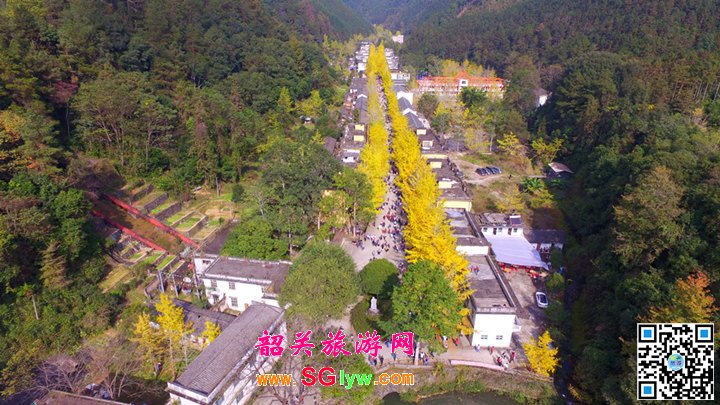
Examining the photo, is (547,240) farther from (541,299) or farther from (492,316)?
(492,316)

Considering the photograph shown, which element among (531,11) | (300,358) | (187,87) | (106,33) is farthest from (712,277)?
(531,11)

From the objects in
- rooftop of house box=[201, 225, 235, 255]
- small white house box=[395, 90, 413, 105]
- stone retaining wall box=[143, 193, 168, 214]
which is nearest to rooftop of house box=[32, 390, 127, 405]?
rooftop of house box=[201, 225, 235, 255]

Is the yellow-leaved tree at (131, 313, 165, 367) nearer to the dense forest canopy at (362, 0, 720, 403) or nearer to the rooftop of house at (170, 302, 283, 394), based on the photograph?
the rooftop of house at (170, 302, 283, 394)

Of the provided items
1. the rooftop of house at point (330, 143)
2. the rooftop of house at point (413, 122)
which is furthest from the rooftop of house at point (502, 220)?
the rooftop of house at point (413, 122)

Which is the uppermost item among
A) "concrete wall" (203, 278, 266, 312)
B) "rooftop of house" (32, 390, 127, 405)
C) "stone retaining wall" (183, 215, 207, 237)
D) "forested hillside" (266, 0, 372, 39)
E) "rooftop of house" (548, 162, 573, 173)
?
"forested hillside" (266, 0, 372, 39)

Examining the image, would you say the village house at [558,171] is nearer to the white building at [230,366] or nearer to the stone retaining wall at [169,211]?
the white building at [230,366]

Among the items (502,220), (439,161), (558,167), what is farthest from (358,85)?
(502,220)
